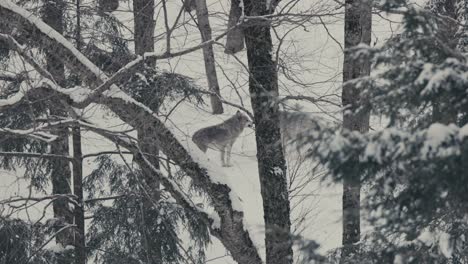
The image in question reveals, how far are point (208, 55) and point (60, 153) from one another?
4470 mm

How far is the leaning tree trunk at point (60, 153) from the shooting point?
9.22 m

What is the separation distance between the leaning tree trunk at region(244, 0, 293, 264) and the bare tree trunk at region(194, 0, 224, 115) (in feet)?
1.84

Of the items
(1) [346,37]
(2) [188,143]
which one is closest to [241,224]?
(2) [188,143]

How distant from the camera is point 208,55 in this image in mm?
13172

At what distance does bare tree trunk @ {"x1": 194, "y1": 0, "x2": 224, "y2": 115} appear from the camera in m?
8.59

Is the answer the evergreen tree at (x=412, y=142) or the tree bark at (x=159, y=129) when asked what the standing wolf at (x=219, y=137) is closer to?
the tree bark at (x=159, y=129)

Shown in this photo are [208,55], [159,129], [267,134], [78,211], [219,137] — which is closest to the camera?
[159,129]

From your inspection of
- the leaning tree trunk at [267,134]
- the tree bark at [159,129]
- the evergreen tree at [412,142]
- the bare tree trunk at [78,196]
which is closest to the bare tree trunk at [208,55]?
the leaning tree trunk at [267,134]

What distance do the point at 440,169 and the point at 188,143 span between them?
490 centimetres

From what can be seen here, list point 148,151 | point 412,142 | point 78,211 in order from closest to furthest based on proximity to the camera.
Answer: point 412,142
point 148,151
point 78,211

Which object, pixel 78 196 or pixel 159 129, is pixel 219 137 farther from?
pixel 159 129

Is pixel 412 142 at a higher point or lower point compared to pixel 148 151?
lower

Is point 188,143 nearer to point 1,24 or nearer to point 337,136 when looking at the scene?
point 1,24

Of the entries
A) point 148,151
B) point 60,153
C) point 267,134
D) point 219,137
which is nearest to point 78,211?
point 60,153
